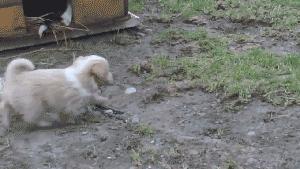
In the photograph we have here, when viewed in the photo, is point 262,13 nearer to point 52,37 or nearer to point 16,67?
point 52,37

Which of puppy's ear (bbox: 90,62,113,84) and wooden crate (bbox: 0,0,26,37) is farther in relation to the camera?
wooden crate (bbox: 0,0,26,37)

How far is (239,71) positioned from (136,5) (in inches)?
113

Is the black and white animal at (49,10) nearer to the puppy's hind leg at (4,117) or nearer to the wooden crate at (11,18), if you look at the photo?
the wooden crate at (11,18)

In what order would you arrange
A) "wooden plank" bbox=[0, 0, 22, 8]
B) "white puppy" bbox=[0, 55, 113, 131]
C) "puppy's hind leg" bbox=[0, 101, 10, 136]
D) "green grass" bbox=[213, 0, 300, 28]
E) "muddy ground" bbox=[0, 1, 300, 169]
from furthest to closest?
"green grass" bbox=[213, 0, 300, 28] < "wooden plank" bbox=[0, 0, 22, 8] < "puppy's hind leg" bbox=[0, 101, 10, 136] < "white puppy" bbox=[0, 55, 113, 131] < "muddy ground" bbox=[0, 1, 300, 169]

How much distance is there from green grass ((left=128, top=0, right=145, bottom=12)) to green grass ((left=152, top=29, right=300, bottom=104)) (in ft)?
5.52

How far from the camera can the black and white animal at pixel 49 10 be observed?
7.15m

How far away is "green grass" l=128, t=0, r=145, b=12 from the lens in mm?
8383

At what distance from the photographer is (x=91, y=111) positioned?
5461 millimetres

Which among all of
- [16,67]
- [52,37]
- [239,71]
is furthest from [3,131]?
[239,71]

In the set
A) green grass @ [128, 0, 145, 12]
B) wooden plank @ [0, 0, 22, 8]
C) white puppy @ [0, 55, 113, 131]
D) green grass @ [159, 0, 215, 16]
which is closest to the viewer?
white puppy @ [0, 55, 113, 131]

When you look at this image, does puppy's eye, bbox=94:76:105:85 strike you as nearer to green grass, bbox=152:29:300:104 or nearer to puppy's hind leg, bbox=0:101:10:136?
puppy's hind leg, bbox=0:101:10:136

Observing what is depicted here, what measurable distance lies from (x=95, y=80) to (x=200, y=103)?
987 mm

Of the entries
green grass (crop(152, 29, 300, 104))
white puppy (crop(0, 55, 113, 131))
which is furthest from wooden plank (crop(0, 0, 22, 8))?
white puppy (crop(0, 55, 113, 131))

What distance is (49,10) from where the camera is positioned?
747 cm
